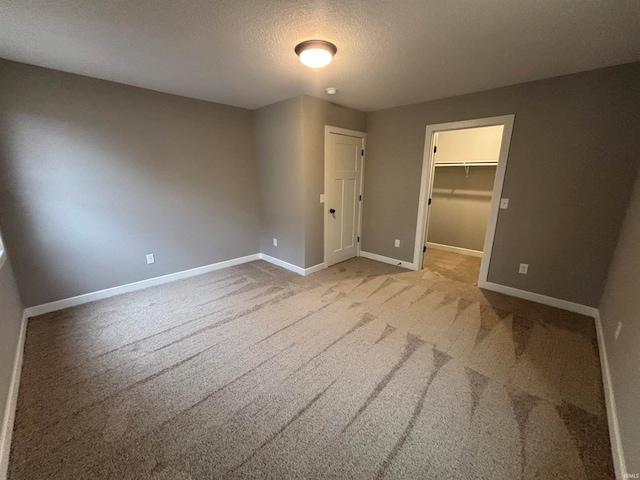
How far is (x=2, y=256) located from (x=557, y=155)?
5.21 m

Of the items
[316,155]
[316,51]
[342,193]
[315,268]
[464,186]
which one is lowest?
[315,268]

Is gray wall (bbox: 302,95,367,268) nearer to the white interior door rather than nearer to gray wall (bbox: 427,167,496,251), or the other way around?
the white interior door

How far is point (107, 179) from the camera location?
110 inches

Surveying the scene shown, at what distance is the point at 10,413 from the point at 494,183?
4556mm

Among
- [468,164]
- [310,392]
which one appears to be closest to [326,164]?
[468,164]

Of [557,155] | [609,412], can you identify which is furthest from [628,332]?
[557,155]

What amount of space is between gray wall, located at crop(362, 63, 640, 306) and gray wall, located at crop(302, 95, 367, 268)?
1075 mm

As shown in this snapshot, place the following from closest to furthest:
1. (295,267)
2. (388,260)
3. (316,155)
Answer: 1. (316,155)
2. (295,267)
3. (388,260)

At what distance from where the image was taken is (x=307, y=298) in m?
2.94

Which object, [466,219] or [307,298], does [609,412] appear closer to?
[307,298]

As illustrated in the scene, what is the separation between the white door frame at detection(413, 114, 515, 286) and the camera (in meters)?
2.83

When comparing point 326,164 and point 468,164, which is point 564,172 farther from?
point 326,164

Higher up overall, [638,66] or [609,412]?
[638,66]

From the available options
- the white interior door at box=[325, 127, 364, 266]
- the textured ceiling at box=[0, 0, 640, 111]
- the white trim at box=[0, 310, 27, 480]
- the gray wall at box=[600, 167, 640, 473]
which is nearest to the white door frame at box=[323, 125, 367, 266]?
the white interior door at box=[325, 127, 364, 266]
